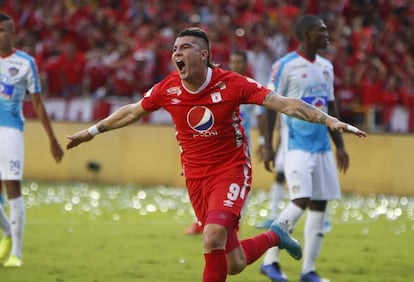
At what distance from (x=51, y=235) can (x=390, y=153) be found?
9530 mm

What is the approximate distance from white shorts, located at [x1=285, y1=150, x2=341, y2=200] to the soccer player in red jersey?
190cm

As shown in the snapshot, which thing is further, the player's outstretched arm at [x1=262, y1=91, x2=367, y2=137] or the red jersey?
the red jersey

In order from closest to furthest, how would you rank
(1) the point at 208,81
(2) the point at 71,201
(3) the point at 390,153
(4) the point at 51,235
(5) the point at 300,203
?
(1) the point at 208,81 → (5) the point at 300,203 → (4) the point at 51,235 → (2) the point at 71,201 → (3) the point at 390,153

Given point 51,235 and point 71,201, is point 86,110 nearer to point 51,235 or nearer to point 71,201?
point 71,201

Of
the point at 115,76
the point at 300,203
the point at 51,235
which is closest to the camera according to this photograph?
the point at 300,203

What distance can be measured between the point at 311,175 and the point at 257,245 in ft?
6.28

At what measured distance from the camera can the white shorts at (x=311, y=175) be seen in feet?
35.7

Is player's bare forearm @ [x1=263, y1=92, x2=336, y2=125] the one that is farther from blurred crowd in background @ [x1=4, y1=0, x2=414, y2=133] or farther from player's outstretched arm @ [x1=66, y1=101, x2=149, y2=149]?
blurred crowd in background @ [x1=4, y1=0, x2=414, y2=133]

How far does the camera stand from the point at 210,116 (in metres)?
8.80

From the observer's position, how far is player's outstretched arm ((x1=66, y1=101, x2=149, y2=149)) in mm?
9141

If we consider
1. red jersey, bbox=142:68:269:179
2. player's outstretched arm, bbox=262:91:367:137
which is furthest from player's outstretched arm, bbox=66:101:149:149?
player's outstretched arm, bbox=262:91:367:137

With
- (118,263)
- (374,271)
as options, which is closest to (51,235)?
(118,263)

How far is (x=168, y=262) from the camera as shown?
12.5m

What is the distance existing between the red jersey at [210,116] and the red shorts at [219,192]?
6cm
